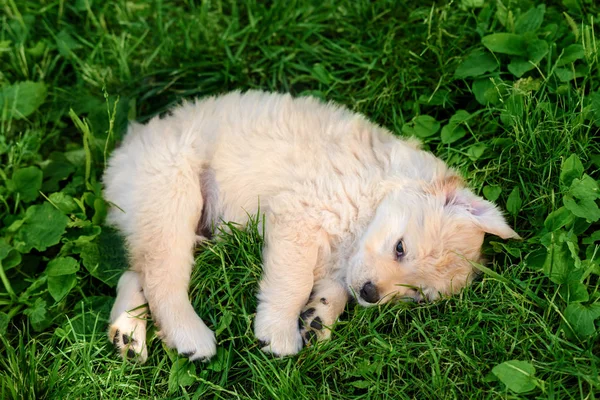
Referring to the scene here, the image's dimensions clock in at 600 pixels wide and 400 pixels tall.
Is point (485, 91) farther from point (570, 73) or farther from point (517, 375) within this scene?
point (517, 375)

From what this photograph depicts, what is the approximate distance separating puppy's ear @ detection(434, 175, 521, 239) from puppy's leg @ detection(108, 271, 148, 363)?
5.57 feet

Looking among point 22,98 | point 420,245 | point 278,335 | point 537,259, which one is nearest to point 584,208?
point 537,259

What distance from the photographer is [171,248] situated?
3.53 metres

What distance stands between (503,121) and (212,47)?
77.7 inches

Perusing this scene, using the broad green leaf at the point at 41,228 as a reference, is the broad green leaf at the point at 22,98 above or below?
above

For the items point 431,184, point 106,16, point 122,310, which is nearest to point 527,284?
point 431,184

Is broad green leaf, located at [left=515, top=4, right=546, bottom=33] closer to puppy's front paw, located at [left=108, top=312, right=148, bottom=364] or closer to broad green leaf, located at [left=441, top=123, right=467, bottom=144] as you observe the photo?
broad green leaf, located at [left=441, top=123, right=467, bottom=144]

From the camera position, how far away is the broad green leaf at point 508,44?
3.88m

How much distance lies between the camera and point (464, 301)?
3357 mm

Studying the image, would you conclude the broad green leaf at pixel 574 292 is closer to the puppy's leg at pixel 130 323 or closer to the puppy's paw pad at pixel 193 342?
the puppy's paw pad at pixel 193 342

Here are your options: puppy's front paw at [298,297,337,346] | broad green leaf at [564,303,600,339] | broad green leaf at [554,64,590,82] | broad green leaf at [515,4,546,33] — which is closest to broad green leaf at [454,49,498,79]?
broad green leaf at [515,4,546,33]

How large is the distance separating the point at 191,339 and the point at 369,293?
937 mm

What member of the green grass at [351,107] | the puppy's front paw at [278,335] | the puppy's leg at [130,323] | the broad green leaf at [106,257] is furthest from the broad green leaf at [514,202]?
the broad green leaf at [106,257]

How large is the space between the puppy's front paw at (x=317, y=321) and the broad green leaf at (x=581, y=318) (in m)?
1.15
